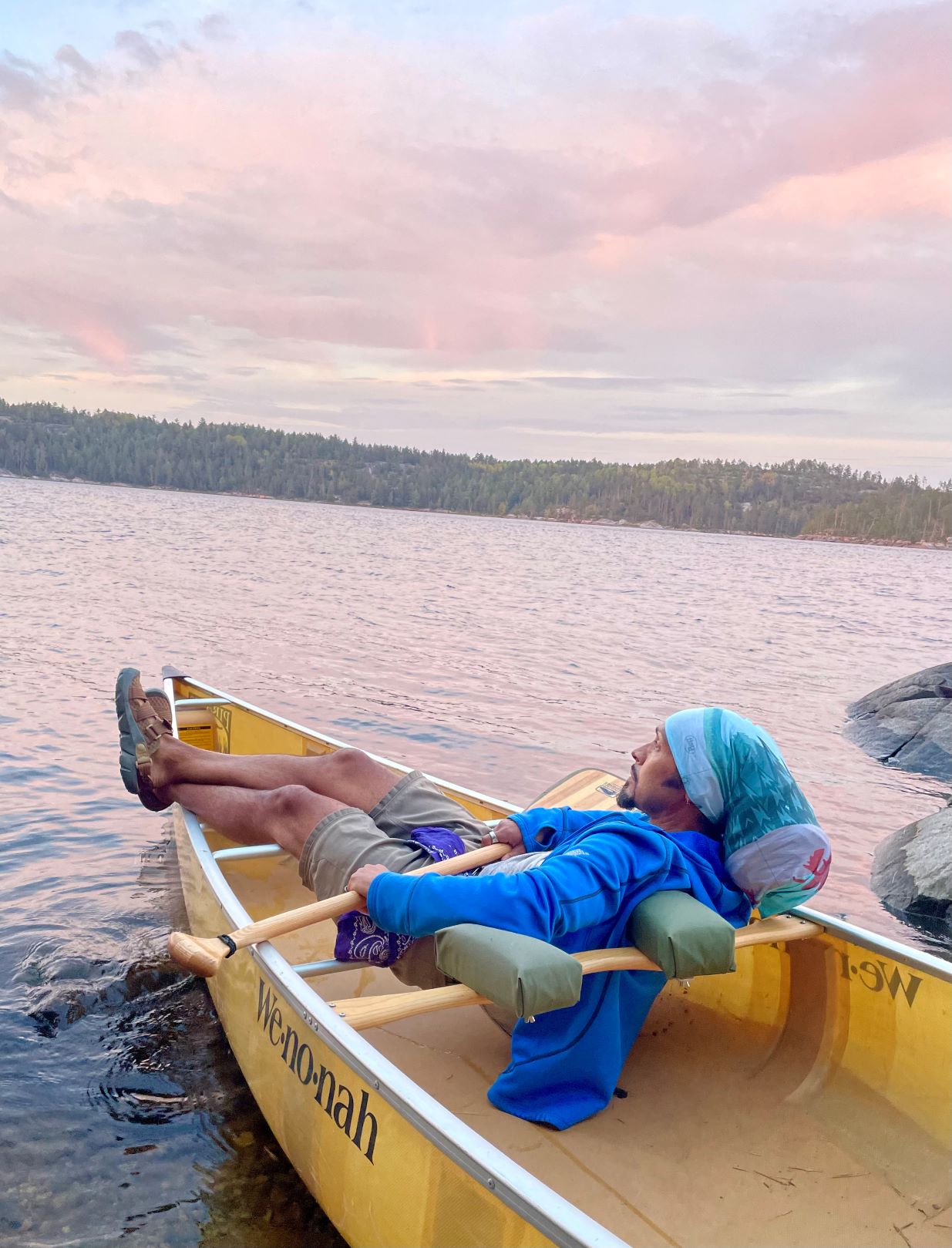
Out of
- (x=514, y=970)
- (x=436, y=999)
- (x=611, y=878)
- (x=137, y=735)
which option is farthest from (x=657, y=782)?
(x=137, y=735)

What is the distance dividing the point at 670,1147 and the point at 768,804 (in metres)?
1.42

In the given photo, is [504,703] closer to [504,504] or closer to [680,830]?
[680,830]

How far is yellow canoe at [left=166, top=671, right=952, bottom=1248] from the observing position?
2.74 meters

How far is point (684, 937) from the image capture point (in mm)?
3145

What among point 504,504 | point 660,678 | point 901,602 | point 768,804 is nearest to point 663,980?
point 768,804

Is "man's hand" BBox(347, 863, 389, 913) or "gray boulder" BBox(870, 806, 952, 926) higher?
"man's hand" BBox(347, 863, 389, 913)

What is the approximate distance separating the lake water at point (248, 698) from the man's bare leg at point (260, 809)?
100 cm

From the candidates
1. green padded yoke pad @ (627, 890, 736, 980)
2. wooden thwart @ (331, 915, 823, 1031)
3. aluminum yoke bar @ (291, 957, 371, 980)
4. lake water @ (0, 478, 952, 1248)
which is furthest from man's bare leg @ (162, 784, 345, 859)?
green padded yoke pad @ (627, 890, 736, 980)

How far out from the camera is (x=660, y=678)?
1930cm

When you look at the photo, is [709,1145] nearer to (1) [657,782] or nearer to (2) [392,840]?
(1) [657,782]

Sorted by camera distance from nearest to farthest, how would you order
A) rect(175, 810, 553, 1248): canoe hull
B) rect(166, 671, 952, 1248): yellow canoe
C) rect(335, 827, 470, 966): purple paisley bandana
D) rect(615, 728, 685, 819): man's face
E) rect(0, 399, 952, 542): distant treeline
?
rect(175, 810, 553, 1248): canoe hull → rect(166, 671, 952, 1248): yellow canoe → rect(615, 728, 685, 819): man's face → rect(335, 827, 470, 966): purple paisley bandana → rect(0, 399, 952, 542): distant treeline

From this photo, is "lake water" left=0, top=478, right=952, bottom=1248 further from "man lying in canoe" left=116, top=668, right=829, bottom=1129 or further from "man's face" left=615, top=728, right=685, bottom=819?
"man's face" left=615, top=728, right=685, bottom=819

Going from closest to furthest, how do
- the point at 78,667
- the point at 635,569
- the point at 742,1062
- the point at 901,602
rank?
the point at 742,1062 < the point at 78,667 < the point at 901,602 < the point at 635,569

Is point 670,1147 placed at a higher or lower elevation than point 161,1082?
higher
